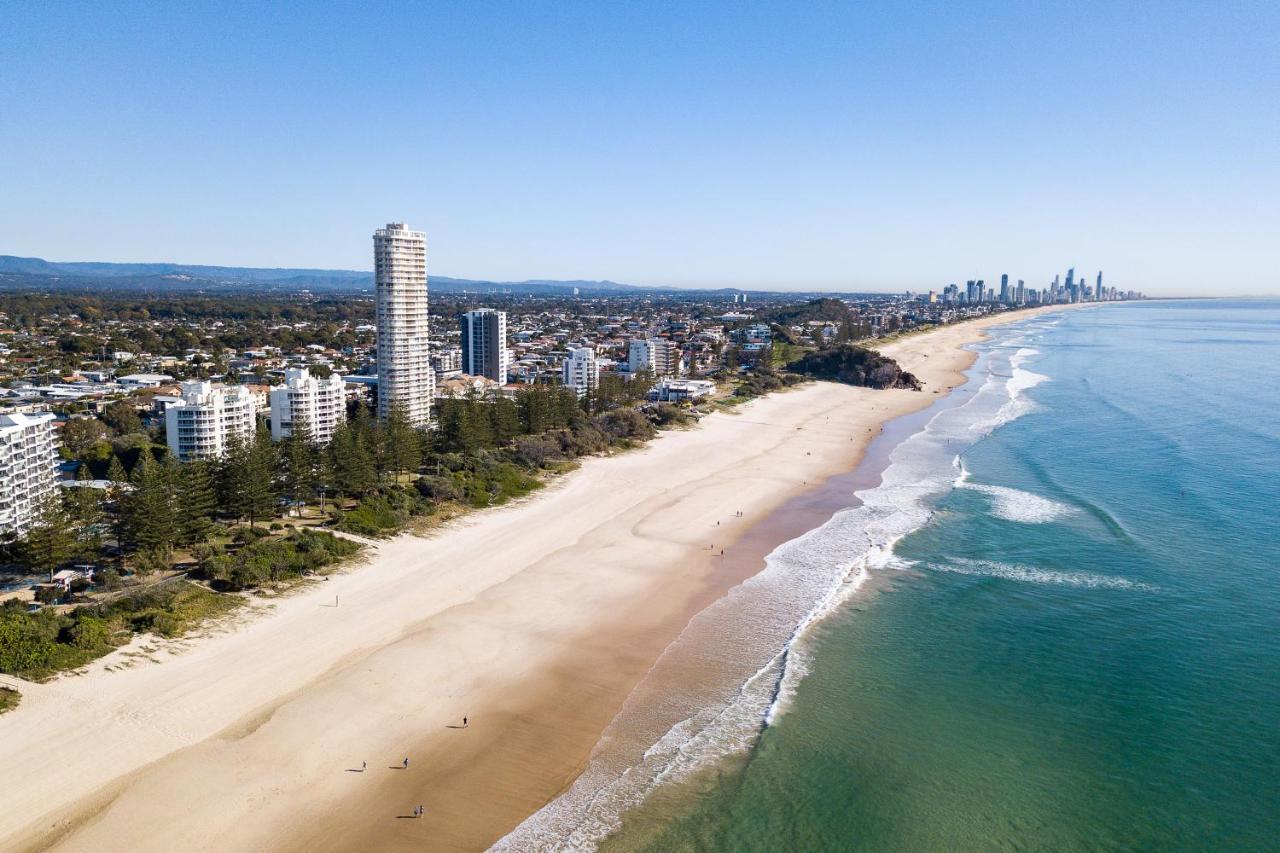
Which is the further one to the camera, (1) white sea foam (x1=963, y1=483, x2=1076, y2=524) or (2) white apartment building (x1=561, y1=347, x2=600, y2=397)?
(2) white apartment building (x1=561, y1=347, x2=600, y2=397)

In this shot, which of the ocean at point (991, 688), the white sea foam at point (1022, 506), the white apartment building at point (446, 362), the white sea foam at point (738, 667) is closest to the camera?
the ocean at point (991, 688)

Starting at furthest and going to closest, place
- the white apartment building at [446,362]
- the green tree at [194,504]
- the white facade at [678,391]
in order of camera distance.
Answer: the white apartment building at [446,362], the white facade at [678,391], the green tree at [194,504]

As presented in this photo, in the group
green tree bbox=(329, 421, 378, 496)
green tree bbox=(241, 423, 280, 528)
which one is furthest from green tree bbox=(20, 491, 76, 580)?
green tree bbox=(329, 421, 378, 496)

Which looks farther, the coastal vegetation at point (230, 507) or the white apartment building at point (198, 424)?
the white apartment building at point (198, 424)

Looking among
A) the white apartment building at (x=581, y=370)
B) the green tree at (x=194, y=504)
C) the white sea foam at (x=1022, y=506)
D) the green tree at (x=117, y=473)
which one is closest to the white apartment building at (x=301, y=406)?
the green tree at (x=117, y=473)

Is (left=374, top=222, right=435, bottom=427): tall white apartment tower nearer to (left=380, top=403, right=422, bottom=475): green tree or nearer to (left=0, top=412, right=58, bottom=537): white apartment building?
(left=380, top=403, right=422, bottom=475): green tree

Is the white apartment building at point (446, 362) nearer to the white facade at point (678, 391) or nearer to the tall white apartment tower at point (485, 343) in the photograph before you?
the tall white apartment tower at point (485, 343)

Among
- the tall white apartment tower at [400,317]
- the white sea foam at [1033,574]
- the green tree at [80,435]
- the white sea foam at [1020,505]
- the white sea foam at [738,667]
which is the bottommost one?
the white sea foam at [738,667]

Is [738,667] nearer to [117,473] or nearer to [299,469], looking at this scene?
[299,469]
